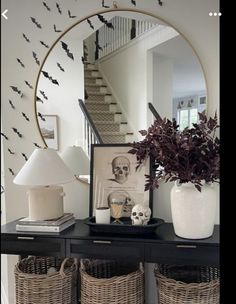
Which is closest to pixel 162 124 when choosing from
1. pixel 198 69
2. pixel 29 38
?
pixel 198 69

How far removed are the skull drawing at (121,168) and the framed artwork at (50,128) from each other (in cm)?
42

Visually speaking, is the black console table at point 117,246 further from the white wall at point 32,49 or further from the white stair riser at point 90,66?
the white stair riser at point 90,66

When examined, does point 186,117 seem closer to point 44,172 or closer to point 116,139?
point 116,139

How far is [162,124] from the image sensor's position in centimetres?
161

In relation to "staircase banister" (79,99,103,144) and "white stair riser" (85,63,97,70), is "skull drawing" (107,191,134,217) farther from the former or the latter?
Result: "white stair riser" (85,63,97,70)

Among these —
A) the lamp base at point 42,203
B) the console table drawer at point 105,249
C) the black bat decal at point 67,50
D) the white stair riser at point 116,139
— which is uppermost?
the black bat decal at point 67,50

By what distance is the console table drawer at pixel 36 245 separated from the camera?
1.62m

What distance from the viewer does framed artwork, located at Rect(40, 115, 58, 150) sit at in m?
1.99

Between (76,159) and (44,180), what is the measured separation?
419mm

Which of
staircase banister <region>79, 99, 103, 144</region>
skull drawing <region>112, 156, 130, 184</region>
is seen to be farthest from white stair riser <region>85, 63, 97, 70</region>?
skull drawing <region>112, 156, 130, 184</region>

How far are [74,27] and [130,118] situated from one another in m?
0.69

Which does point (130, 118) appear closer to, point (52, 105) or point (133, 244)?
point (52, 105)

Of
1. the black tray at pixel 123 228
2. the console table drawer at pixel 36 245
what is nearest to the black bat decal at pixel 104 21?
the black tray at pixel 123 228

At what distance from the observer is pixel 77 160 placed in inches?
78.0
